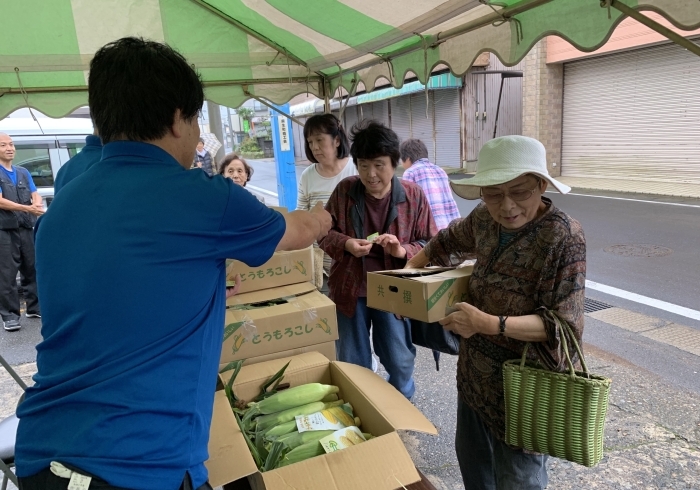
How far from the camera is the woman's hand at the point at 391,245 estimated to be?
100.0 inches

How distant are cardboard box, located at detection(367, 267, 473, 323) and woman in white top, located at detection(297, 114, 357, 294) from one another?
147 cm

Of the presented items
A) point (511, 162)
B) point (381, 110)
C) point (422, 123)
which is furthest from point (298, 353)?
point (381, 110)

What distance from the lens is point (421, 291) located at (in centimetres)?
168

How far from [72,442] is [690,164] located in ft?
42.0

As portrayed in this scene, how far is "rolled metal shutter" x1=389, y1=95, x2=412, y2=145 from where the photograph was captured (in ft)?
64.8

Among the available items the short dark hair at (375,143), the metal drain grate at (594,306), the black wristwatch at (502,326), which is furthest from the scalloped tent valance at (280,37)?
the metal drain grate at (594,306)

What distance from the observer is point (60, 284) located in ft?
3.62

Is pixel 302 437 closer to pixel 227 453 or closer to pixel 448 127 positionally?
pixel 227 453

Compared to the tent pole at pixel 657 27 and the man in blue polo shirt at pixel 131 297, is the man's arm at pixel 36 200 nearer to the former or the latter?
the man in blue polo shirt at pixel 131 297

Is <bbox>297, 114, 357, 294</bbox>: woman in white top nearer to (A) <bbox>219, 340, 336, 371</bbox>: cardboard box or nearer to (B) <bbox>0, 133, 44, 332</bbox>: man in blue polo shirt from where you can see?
(A) <bbox>219, 340, 336, 371</bbox>: cardboard box

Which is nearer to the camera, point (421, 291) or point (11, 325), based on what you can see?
point (421, 291)

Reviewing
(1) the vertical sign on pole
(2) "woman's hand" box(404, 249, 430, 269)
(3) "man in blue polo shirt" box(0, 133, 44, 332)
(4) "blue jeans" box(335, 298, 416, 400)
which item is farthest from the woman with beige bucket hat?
(1) the vertical sign on pole

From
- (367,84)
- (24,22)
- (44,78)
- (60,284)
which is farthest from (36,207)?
(60,284)

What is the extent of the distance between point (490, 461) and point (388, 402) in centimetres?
47
